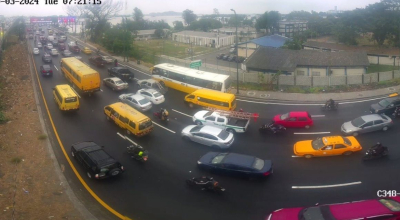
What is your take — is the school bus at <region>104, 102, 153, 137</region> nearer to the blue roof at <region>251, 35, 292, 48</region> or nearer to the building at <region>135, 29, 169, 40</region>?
the blue roof at <region>251, 35, 292, 48</region>

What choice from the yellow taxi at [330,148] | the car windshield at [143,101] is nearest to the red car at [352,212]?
the yellow taxi at [330,148]

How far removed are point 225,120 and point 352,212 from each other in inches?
250

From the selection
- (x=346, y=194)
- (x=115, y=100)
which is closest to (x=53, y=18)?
(x=115, y=100)

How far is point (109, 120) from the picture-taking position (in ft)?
42.5

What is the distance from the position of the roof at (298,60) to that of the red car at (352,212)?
→ 1462 centimetres

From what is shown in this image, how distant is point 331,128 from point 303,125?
3.38 ft

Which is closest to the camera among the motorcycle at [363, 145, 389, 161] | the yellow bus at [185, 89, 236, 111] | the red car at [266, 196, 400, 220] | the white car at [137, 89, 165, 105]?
the red car at [266, 196, 400, 220]

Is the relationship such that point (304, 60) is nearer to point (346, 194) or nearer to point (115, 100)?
point (115, 100)

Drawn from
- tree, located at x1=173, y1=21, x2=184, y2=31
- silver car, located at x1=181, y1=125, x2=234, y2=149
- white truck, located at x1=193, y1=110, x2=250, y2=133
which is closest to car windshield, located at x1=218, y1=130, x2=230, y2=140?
silver car, located at x1=181, y1=125, x2=234, y2=149

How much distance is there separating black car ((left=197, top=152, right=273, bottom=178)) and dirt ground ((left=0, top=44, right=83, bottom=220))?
3.59 meters

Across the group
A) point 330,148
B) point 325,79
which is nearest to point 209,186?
point 330,148

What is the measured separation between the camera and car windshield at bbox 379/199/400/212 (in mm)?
5902

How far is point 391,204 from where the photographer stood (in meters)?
6.07

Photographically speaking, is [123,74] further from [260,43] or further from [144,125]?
[260,43]
